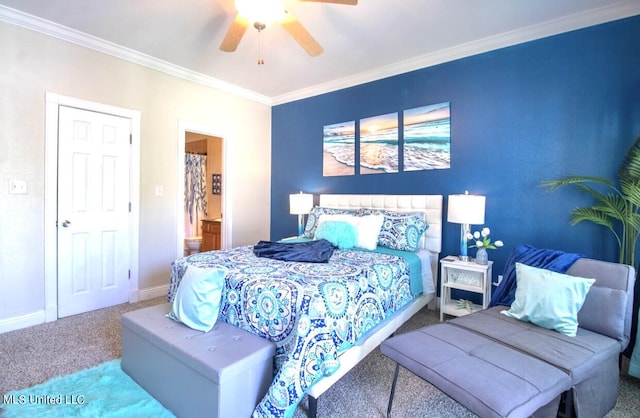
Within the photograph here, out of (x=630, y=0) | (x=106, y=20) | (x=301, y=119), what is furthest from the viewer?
(x=301, y=119)

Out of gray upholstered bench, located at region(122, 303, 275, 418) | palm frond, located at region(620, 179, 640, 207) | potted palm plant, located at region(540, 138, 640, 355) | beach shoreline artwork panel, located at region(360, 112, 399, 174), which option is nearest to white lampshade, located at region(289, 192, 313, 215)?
beach shoreline artwork panel, located at region(360, 112, 399, 174)

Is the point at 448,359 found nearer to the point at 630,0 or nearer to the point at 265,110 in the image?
the point at 630,0

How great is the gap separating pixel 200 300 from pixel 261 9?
1.97 m

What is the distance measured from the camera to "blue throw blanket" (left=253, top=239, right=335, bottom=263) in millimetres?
2523

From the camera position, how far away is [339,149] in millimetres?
4352

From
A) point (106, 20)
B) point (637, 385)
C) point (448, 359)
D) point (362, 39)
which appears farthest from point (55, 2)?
point (637, 385)

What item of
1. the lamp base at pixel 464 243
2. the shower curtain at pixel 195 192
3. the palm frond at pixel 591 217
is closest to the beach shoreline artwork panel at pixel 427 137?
the lamp base at pixel 464 243

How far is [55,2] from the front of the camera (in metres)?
2.61

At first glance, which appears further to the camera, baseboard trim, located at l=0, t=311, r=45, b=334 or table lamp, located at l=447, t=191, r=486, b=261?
table lamp, located at l=447, t=191, r=486, b=261

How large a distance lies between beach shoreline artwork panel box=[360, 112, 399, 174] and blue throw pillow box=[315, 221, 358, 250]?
1072 mm

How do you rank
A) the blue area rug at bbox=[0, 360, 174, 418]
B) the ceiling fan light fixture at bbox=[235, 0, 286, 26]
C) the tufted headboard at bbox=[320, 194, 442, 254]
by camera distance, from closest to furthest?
1. the blue area rug at bbox=[0, 360, 174, 418]
2. the ceiling fan light fixture at bbox=[235, 0, 286, 26]
3. the tufted headboard at bbox=[320, 194, 442, 254]

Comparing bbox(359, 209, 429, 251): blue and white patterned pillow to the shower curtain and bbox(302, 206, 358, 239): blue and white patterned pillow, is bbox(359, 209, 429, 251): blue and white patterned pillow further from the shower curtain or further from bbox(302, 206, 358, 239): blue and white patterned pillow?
the shower curtain

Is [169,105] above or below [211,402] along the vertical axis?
above

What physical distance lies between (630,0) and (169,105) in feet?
15.0
